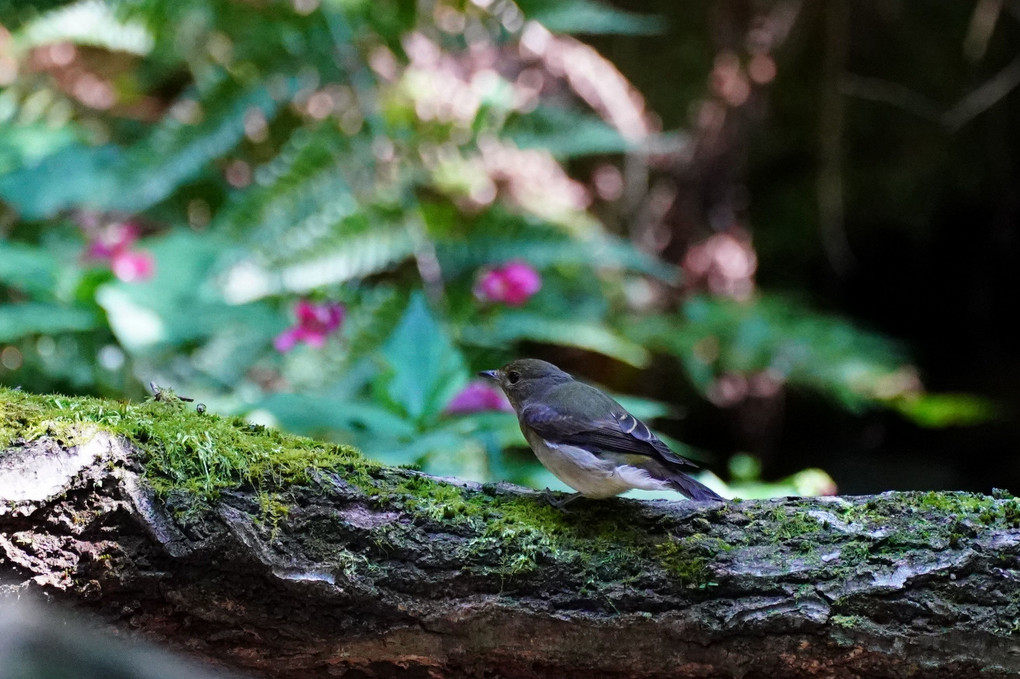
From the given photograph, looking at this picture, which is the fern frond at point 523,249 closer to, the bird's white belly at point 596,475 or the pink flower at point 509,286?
the pink flower at point 509,286

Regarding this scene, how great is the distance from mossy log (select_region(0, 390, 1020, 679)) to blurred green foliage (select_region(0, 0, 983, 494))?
1.17 m

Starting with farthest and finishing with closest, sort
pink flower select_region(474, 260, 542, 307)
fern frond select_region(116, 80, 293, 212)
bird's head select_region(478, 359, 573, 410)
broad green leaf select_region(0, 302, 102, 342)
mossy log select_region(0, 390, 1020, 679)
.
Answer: fern frond select_region(116, 80, 293, 212) < pink flower select_region(474, 260, 542, 307) < broad green leaf select_region(0, 302, 102, 342) < bird's head select_region(478, 359, 573, 410) < mossy log select_region(0, 390, 1020, 679)

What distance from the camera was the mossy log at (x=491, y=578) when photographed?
5.22 feet

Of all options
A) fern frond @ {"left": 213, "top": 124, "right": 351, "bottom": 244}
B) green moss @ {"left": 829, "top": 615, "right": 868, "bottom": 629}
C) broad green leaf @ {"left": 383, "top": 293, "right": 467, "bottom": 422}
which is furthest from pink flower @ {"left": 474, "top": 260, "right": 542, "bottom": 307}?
green moss @ {"left": 829, "top": 615, "right": 868, "bottom": 629}

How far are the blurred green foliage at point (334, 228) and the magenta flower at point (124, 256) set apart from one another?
0.6 inches

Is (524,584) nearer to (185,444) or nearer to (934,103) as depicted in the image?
(185,444)

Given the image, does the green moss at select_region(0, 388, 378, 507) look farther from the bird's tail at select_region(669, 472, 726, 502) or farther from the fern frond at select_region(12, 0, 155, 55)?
the fern frond at select_region(12, 0, 155, 55)

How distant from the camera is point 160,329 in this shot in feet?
11.1

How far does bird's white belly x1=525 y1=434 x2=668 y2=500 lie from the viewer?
6.08 feet

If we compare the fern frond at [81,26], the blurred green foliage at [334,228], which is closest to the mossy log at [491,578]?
the blurred green foliage at [334,228]

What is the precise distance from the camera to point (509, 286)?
12.8ft

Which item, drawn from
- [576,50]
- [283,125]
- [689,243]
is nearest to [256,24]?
[283,125]

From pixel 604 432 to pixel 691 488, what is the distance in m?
0.23

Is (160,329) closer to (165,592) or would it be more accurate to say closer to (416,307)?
(416,307)
